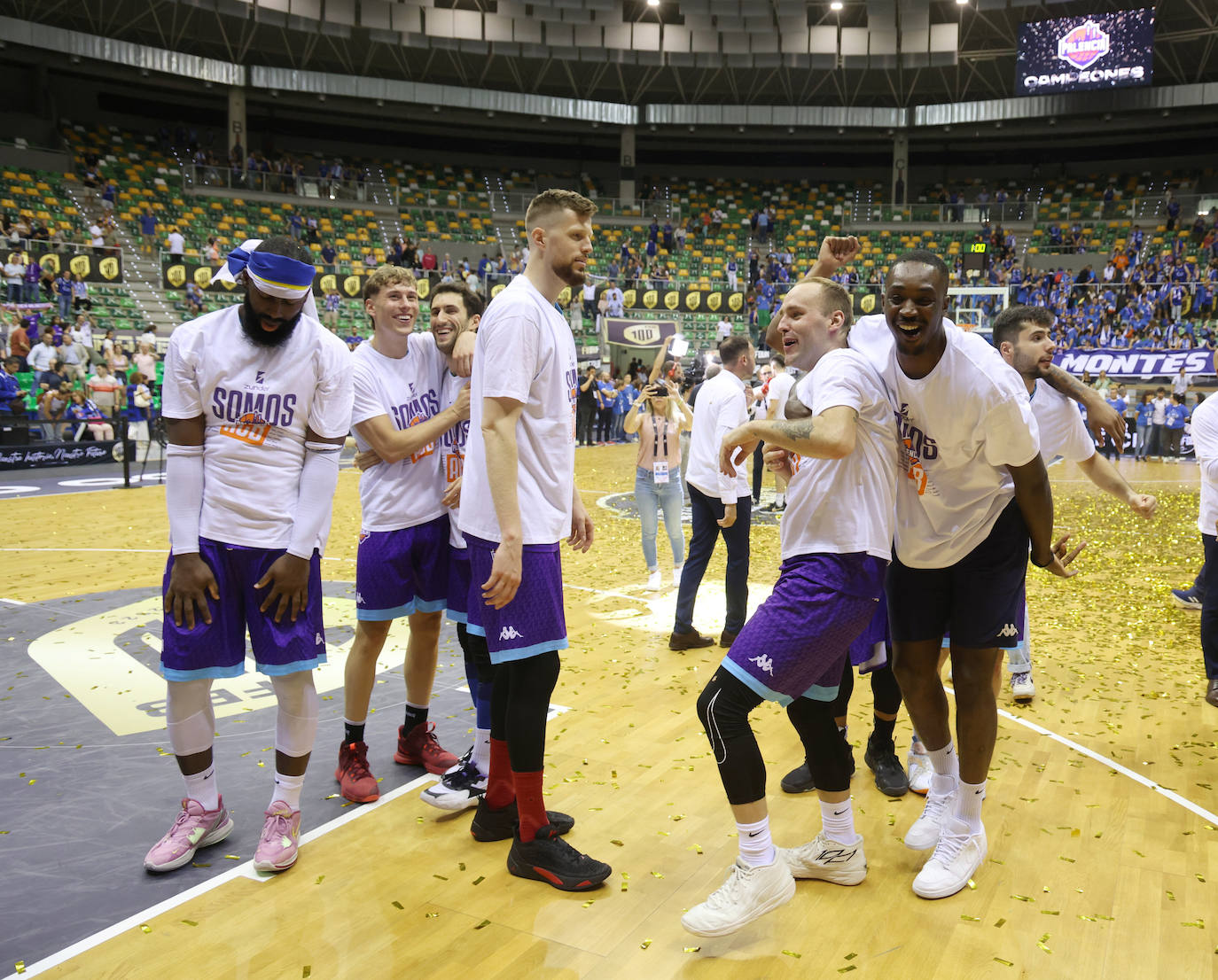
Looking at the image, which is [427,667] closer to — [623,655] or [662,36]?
[623,655]

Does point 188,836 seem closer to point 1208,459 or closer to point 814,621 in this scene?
point 814,621

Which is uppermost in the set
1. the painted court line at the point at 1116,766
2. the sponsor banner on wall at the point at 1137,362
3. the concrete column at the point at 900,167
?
the concrete column at the point at 900,167

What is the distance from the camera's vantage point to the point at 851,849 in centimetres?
317

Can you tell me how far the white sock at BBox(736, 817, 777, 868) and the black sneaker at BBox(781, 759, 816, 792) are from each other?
1067mm

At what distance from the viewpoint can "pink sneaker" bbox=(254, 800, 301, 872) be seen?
3.16 m

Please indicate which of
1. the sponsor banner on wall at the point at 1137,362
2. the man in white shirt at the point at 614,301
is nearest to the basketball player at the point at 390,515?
the sponsor banner on wall at the point at 1137,362

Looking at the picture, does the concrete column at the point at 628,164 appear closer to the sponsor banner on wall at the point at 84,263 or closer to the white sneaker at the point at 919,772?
the sponsor banner on wall at the point at 84,263

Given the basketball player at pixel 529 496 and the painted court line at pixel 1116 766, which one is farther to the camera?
the painted court line at pixel 1116 766

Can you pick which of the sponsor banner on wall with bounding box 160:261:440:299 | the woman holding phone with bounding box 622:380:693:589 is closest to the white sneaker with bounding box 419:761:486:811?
the woman holding phone with bounding box 622:380:693:589

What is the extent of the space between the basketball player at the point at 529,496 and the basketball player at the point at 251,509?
22.3 inches

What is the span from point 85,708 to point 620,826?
2871 millimetres

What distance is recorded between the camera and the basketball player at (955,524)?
9.66 ft

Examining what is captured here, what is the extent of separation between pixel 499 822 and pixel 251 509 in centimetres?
146

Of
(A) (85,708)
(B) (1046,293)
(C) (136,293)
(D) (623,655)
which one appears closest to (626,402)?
(C) (136,293)
